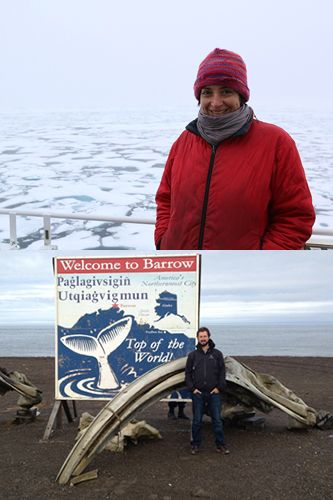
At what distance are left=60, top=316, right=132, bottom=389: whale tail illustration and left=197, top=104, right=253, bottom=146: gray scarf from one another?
1.85 m

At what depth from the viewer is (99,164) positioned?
37.6ft

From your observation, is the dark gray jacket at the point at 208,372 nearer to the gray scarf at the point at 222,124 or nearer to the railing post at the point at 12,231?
the gray scarf at the point at 222,124

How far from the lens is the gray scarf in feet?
12.2

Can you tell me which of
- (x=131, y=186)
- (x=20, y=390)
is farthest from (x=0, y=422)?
(x=131, y=186)

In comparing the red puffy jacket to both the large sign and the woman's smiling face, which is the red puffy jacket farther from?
the large sign

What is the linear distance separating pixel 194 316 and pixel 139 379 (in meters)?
0.63

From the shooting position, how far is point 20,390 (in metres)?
6.00

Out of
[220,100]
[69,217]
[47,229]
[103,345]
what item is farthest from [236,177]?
[47,229]

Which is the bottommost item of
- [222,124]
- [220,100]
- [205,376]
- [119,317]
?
[205,376]

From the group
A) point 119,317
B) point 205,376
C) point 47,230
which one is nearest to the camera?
point 205,376

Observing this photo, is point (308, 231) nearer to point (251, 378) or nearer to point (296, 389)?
point (251, 378)

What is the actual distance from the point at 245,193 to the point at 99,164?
798 centimetres

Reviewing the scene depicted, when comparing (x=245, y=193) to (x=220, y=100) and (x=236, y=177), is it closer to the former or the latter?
(x=236, y=177)

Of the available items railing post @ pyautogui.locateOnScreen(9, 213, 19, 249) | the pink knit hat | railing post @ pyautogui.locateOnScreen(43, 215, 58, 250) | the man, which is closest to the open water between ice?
railing post @ pyautogui.locateOnScreen(43, 215, 58, 250)
